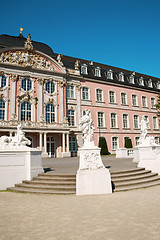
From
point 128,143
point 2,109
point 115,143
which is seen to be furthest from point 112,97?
point 2,109

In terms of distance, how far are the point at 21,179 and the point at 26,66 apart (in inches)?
765

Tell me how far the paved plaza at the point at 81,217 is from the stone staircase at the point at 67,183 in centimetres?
53

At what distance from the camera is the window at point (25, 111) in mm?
23848

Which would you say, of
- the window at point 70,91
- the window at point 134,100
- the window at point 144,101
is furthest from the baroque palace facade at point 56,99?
the window at point 144,101

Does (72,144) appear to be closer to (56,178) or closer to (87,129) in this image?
(87,129)

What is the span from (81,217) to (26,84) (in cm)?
2283

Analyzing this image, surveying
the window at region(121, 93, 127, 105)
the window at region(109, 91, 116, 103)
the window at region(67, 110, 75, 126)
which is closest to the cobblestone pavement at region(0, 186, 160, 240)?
the window at region(67, 110, 75, 126)

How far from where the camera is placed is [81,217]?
4.48 metres

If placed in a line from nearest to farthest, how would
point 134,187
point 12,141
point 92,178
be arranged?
1. point 92,178
2. point 134,187
3. point 12,141

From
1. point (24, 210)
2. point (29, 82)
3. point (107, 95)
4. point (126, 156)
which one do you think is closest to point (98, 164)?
point (24, 210)

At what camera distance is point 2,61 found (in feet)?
76.8

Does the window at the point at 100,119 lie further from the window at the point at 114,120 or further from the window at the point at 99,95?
the window at the point at 99,95

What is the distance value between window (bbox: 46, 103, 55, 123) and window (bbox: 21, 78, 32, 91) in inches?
141

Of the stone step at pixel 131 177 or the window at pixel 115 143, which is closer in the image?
the stone step at pixel 131 177
